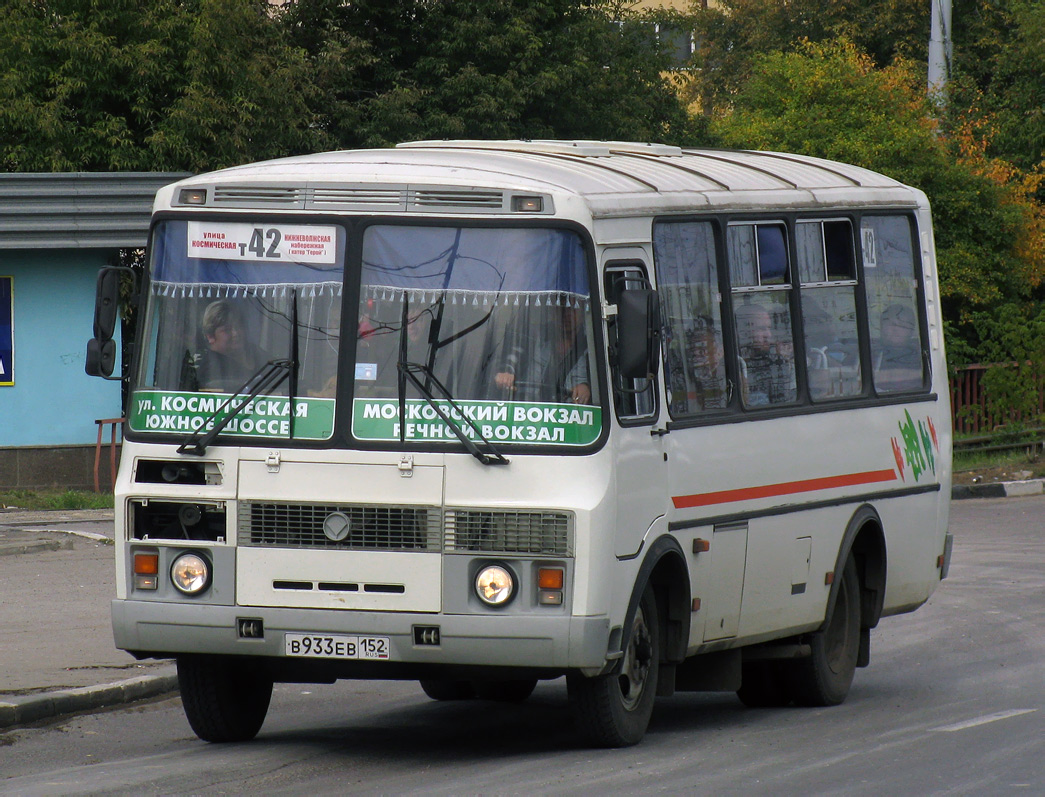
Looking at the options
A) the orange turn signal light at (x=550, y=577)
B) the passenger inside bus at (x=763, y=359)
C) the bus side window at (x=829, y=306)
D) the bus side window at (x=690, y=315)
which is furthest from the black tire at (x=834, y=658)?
the orange turn signal light at (x=550, y=577)

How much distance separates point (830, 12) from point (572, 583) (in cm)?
3995

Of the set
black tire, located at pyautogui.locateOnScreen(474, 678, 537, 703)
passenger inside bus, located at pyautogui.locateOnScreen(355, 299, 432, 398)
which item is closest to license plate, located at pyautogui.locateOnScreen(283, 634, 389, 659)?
passenger inside bus, located at pyautogui.locateOnScreen(355, 299, 432, 398)

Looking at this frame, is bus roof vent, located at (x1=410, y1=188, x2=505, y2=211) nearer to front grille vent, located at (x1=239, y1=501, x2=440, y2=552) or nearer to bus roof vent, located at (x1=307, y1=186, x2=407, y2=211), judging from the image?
bus roof vent, located at (x1=307, y1=186, x2=407, y2=211)

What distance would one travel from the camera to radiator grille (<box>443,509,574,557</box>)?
25.8 ft

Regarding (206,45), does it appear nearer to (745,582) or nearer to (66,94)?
(66,94)

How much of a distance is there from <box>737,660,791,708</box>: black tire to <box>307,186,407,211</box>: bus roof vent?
13.1 ft

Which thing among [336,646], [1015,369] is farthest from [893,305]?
[1015,369]

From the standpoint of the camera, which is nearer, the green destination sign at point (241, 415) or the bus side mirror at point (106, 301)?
the green destination sign at point (241, 415)

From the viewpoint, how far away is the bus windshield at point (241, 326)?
26.7ft

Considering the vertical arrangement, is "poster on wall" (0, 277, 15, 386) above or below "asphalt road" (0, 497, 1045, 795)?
above

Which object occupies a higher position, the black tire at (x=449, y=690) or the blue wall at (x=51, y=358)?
the blue wall at (x=51, y=358)

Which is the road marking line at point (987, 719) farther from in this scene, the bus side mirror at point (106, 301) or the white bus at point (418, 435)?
the bus side mirror at point (106, 301)

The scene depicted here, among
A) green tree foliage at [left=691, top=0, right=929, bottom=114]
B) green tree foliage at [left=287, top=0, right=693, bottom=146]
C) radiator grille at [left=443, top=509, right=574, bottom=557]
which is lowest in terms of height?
radiator grille at [left=443, top=509, right=574, bottom=557]

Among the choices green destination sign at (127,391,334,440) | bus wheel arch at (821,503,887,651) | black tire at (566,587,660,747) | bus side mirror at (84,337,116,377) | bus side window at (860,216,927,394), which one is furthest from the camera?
bus side window at (860,216,927,394)
